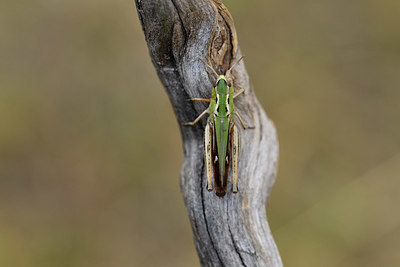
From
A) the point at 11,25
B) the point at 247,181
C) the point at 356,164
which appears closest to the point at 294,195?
the point at 356,164

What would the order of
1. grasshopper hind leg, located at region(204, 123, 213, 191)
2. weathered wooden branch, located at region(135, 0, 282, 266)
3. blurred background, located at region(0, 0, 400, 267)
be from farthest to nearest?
blurred background, located at region(0, 0, 400, 267) → grasshopper hind leg, located at region(204, 123, 213, 191) → weathered wooden branch, located at region(135, 0, 282, 266)

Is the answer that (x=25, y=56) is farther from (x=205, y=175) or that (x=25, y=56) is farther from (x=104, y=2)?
(x=205, y=175)

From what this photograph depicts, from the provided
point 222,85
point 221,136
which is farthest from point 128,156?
point 222,85

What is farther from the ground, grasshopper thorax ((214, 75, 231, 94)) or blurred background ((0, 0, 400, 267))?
grasshopper thorax ((214, 75, 231, 94))

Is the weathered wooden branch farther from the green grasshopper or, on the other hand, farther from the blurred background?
the blurred background

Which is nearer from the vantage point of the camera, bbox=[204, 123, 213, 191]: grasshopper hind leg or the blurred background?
bbox=[204, 123, 213, 191]: grasshopper hind leg

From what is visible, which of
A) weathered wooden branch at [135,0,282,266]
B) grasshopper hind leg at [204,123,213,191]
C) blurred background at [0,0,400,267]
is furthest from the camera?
blurred background at [0,0,400,267]

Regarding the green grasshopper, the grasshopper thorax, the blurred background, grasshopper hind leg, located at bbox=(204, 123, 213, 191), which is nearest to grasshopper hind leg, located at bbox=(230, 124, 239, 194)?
the green grasshopper

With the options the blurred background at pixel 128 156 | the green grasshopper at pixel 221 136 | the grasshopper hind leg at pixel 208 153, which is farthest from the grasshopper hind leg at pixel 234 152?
the blurred background at pixel 128 156
